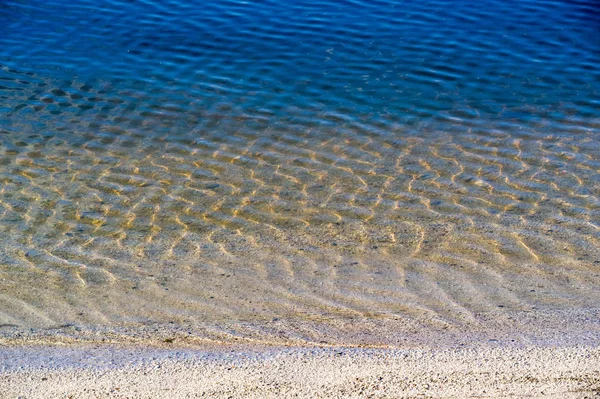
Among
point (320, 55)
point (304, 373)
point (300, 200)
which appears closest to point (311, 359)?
point (304, 373)

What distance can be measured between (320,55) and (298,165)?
122 inches

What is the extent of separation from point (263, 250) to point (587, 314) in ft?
7.75

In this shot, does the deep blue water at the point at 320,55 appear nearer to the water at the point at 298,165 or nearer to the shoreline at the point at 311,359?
the water at the point at 298,165

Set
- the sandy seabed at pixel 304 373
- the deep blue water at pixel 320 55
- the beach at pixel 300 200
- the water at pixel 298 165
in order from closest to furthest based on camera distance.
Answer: the sandy seabed at pixel 304 373, the beach at pixel 300 200, the water at pixel 298 165, the deep blue water at pixel 320 55

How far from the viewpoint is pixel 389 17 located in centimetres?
1194

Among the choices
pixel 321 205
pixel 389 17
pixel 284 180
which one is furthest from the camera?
pixel 389 17

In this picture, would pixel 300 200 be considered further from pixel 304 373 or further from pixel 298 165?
pixel 304 373

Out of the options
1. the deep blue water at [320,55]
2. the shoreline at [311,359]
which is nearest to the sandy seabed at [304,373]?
the shoreline at [311,359]

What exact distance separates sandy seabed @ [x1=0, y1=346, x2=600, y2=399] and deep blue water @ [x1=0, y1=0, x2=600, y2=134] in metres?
4.68

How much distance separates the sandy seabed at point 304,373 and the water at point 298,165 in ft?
1.38

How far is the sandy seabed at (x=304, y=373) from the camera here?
13.7ft

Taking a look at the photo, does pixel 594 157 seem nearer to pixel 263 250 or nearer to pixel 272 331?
pixel 263 250

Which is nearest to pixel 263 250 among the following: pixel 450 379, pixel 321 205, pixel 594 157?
pixel 321 205

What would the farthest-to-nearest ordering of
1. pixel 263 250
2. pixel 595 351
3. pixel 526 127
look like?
pixel 526 127
pixel 263 250
pixel 595 351
